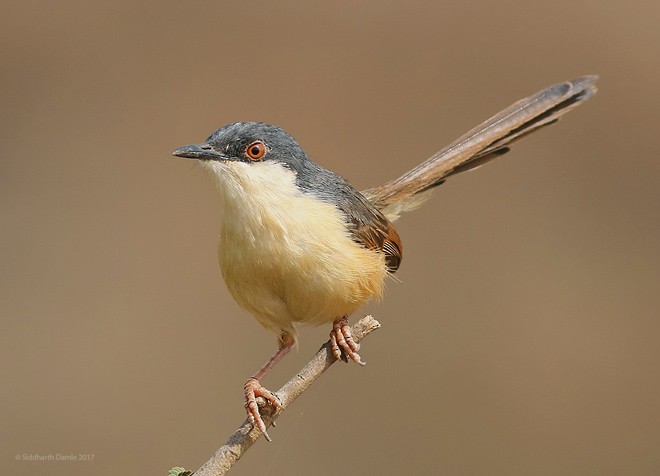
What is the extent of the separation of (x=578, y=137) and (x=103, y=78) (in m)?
6.01

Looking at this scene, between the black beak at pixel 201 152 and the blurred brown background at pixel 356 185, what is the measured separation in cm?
433

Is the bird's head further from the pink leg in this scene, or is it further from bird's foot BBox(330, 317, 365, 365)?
the pink leg

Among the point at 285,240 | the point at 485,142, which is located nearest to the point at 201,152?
the point at 285,240

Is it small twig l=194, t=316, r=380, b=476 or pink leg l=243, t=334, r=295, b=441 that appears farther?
pink leg l=243, t=334, r=295, b=441

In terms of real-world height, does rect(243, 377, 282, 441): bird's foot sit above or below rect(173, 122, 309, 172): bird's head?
below

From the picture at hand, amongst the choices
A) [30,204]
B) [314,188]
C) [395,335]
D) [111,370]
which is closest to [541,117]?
[314,188]

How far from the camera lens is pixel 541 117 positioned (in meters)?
5.99

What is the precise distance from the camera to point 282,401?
405 cm

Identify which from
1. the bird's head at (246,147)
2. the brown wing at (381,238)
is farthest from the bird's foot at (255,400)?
the bird's head at (246,147)

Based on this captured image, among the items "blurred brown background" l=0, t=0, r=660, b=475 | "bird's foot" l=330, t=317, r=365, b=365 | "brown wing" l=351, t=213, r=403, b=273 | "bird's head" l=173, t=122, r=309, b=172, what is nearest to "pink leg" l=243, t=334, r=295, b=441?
"bird's foot" l=330, t=317, r=365, b=365

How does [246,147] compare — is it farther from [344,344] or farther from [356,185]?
[356,185]

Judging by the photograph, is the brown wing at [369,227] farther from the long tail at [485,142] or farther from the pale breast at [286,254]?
the long tail at [485,142]

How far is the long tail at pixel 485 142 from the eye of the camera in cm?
595

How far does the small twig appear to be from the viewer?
3573 mm
